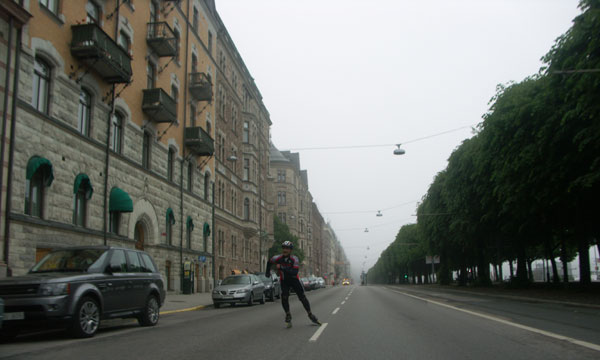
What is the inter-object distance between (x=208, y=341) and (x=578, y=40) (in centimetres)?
1594

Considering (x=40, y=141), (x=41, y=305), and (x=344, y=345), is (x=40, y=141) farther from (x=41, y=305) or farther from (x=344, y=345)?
(x=344, y=345)

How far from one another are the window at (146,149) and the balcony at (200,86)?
701 centimetres

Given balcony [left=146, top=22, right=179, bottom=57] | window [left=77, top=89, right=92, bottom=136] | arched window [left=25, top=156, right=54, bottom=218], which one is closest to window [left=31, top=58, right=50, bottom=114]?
arched window [left=25, top=156, right=54, bottom=218]

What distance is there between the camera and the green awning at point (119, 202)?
22.6 meters

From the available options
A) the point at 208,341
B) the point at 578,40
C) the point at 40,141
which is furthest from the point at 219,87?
the point at 208,341

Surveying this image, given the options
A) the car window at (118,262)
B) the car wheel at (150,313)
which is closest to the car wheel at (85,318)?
the car window at (118,262)

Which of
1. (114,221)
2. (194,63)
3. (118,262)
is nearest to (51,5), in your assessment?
(114,221)

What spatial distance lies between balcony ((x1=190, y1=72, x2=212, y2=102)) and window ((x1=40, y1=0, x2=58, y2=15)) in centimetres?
1447

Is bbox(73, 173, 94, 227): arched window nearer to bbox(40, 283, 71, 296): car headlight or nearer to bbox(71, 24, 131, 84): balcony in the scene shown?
bbox(71, 24, 131, 84): balcony

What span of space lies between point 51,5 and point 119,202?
839cm

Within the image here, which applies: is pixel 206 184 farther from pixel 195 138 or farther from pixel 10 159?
pixel 10 159

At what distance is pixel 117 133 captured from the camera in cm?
2423

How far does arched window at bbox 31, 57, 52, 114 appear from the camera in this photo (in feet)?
57.8

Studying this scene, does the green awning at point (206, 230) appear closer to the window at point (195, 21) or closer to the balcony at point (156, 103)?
the balcony at point (156, 103)
